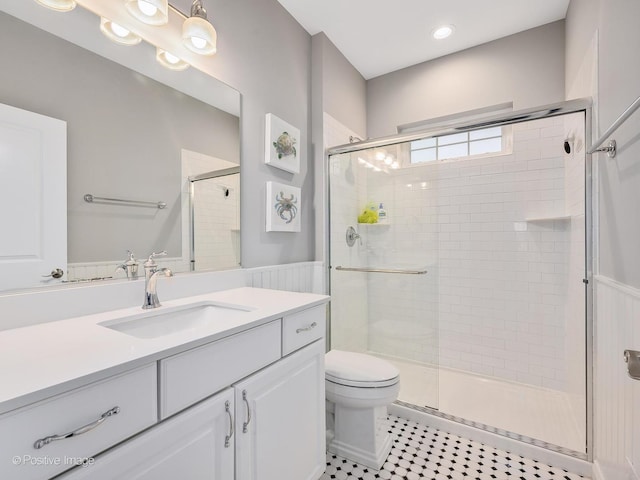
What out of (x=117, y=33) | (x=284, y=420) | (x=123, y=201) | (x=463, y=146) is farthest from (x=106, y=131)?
(x=463, y=146)

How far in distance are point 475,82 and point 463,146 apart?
497 millimetres

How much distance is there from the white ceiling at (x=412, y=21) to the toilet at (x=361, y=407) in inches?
88.5

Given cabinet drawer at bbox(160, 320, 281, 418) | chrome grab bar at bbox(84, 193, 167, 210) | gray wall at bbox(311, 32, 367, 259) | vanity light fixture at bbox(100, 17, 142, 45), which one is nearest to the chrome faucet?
chrome grab bar at bbox(84, 193, 167, 210)

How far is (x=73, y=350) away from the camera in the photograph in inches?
29.0

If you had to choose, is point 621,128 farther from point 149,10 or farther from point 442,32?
point 149,10

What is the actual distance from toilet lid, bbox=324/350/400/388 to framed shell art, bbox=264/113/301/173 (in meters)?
1.23

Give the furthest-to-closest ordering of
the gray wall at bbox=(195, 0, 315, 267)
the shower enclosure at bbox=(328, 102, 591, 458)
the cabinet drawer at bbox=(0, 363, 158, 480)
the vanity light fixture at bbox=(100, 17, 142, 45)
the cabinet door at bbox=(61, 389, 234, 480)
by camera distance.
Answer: the shower enclosure at bbox=(328, 102, 591, 458)
the gray wall at bbox=(195, 0, 315, 267)
the vanity light fixture at bbox=(100, 17, 142, 45)
the cabinet door at bbox=(61, 389, 234, 480)
the cabinet drawer at bbox=(0, 363, 158, 480)

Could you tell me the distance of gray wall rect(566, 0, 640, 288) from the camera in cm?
103

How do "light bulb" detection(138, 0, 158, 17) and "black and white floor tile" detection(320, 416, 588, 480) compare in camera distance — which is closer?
"light bulb" detection(138, 0, 158, 17)

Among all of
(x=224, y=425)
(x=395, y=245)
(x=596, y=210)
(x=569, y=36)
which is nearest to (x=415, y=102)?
(x=569, y=36)

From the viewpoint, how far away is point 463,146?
2.57m

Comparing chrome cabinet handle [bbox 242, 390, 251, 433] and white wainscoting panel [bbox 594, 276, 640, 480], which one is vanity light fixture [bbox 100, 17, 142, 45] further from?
white wainscoting panel [bbox 594, 276, 640, 480]

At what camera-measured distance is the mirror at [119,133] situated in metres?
0.99

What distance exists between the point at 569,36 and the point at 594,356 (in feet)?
6.50
